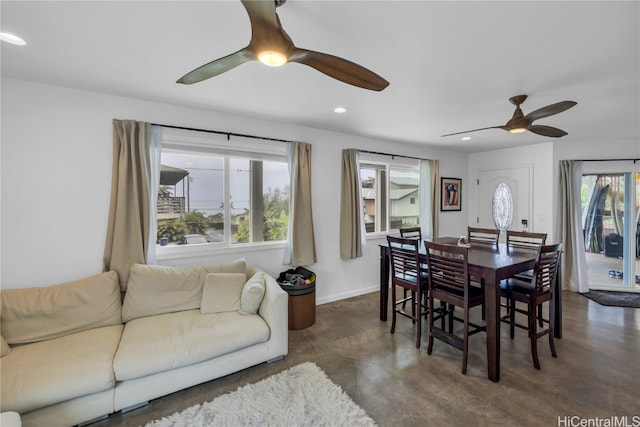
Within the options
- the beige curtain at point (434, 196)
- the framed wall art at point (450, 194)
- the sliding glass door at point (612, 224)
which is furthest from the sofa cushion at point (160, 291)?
the sliding glass door at point (612, 224)

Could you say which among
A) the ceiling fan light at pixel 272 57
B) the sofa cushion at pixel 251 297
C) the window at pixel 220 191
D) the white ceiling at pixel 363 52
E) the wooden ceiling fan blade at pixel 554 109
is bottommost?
the sofa cushion at pixel 251 297

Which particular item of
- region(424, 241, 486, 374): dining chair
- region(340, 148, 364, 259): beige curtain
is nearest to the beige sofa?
region(424, 241, 486, 374): dining chair

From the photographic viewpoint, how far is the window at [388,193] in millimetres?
4449

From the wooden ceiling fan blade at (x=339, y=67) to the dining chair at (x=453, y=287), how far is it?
143 centimetres

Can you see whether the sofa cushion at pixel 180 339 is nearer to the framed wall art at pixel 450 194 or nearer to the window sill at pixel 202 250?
the window sill at pixel 202 250

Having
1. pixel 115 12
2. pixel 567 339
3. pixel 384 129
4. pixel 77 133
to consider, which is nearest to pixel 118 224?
pixel 77 133

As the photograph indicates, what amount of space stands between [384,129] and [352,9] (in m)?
2.41

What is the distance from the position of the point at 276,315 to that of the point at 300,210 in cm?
146

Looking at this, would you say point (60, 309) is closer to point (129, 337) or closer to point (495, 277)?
point (129, 337)

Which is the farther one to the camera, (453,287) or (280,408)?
(453,287)

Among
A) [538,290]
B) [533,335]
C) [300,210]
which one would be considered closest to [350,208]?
[300,210]

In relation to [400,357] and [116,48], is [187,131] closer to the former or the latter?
[116,48]

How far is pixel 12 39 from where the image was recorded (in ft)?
5.58

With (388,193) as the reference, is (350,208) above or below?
below
